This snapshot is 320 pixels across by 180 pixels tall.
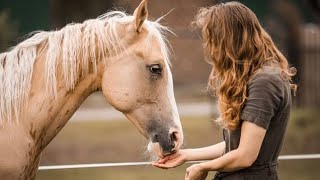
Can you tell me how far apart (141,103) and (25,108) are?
0.55m

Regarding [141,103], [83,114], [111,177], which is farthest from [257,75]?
[83,114]

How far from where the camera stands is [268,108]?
2.68m

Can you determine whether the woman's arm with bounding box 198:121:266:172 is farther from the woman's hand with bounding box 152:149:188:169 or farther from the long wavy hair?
the woman's hand with bounding box 152:149:188:169

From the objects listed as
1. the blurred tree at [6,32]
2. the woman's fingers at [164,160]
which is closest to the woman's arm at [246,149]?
the woman's fingers at [164,160]

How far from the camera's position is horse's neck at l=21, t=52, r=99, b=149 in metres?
3.19

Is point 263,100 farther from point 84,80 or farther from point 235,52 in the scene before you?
point 84,80

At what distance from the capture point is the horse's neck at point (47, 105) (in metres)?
3.19

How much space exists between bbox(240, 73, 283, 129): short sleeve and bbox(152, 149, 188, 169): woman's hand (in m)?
0.44

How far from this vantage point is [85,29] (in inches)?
132

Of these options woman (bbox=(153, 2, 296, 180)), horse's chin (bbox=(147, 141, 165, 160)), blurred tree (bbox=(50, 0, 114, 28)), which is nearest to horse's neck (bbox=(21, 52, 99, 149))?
horse's chin (bbox=(147, 141, 165, 160))

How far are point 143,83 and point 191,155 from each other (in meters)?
0.46

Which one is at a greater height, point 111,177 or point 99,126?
point 111,177

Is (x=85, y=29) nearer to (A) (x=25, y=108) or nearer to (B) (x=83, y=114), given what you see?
(A) (x=25, y=108)

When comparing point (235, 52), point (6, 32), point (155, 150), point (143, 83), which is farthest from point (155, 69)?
point (6, 32)
